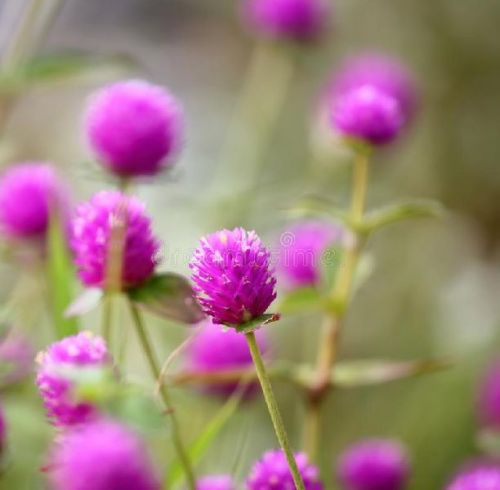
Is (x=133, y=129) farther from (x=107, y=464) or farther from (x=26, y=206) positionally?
(x=107, y=464)

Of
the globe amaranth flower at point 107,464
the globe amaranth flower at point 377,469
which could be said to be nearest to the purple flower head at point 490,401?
the globe amaranth flower at point 377,469

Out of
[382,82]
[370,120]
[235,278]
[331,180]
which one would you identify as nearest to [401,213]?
[370,120]

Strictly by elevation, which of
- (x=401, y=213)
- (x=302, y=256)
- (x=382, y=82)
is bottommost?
(x=401, y=213)

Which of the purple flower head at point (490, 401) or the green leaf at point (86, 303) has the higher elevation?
the purple flower head at point (490, 401)

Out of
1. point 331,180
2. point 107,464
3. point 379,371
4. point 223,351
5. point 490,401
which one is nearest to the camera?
point 107,464

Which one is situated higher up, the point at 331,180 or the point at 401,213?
the point at 331,180

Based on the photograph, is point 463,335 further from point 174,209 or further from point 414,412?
point 174,209

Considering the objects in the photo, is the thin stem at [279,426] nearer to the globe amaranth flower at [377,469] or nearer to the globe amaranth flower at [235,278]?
Answer: the globe amaranth flower at [235,278]
